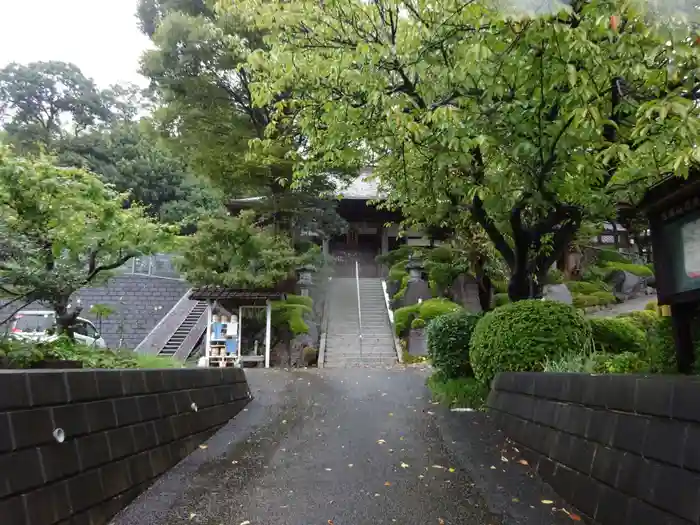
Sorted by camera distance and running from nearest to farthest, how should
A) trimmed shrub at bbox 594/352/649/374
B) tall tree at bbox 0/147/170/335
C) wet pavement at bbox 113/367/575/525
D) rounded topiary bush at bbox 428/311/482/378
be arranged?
wet pavement at bbox 113/367/575/525
trimmed shrub at bbox 594/352/649/374
tall tree at bbox 0/147/170/335
rounded topiary bush at bbox 428/311/482/378

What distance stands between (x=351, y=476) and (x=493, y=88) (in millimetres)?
3946

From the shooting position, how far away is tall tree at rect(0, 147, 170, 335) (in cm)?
617

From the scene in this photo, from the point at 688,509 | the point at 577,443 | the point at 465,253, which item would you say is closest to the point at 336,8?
the point at 577,443

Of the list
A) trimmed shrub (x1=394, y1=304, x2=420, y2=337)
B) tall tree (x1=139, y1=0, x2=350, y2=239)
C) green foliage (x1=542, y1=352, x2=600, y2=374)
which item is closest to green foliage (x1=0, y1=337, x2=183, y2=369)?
green foliage (x1=542, y1=352, x2=600, y2=374)

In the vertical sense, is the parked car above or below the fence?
below

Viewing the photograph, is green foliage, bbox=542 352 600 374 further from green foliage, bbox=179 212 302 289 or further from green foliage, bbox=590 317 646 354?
green foliage, bbox=179 212 302 289

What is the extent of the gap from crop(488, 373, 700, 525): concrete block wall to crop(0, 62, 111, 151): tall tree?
32.3m

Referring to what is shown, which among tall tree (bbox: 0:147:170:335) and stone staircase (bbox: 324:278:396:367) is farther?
stone staircase (bbox: 324:278:396:367)

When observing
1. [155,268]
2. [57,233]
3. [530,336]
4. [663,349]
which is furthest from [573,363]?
[155,268]

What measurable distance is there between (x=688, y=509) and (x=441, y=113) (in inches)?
142

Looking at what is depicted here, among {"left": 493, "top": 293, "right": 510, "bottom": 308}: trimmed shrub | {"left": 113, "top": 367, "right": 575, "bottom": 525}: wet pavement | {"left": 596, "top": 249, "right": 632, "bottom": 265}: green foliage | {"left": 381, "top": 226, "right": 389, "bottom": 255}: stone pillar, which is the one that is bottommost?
{"left": 113, "top": 367, "right": 575, "bottom": 525}: wet pavement

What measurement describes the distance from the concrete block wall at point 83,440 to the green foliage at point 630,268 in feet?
73.7

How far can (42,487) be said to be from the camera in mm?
2621

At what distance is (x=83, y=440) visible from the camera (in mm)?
3105
